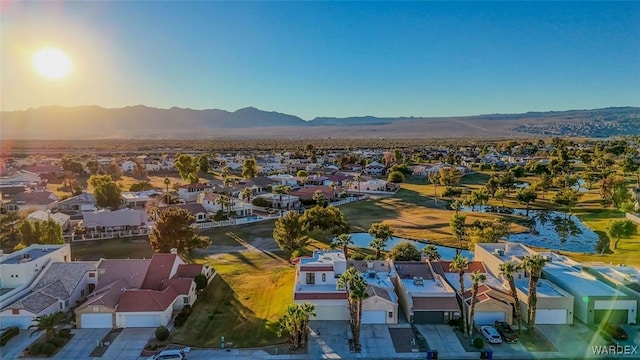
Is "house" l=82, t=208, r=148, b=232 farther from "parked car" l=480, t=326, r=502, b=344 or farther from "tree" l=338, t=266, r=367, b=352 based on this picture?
"parked car" l=480, t=326, r=502, b=344

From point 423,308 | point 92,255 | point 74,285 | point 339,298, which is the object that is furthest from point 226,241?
point 423,308

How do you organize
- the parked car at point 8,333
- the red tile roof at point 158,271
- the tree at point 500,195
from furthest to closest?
the tree at point 500,195 → the red tile roof at point 158,271 → the parked car at point 8,333

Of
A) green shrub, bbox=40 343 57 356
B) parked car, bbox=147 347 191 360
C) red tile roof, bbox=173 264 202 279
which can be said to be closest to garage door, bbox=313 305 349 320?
parked car, bbox=147 347 191 360

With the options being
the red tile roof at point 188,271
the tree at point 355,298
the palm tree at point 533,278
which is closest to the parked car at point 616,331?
the palm tree at point 533,278

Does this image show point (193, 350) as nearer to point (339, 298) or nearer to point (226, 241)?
point (339, 298)

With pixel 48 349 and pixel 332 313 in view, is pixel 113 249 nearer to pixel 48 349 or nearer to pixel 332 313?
pixel 48 349

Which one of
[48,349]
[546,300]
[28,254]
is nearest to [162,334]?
[48,349]

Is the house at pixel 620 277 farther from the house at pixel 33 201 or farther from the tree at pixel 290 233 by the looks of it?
the house at pixel 33 201
